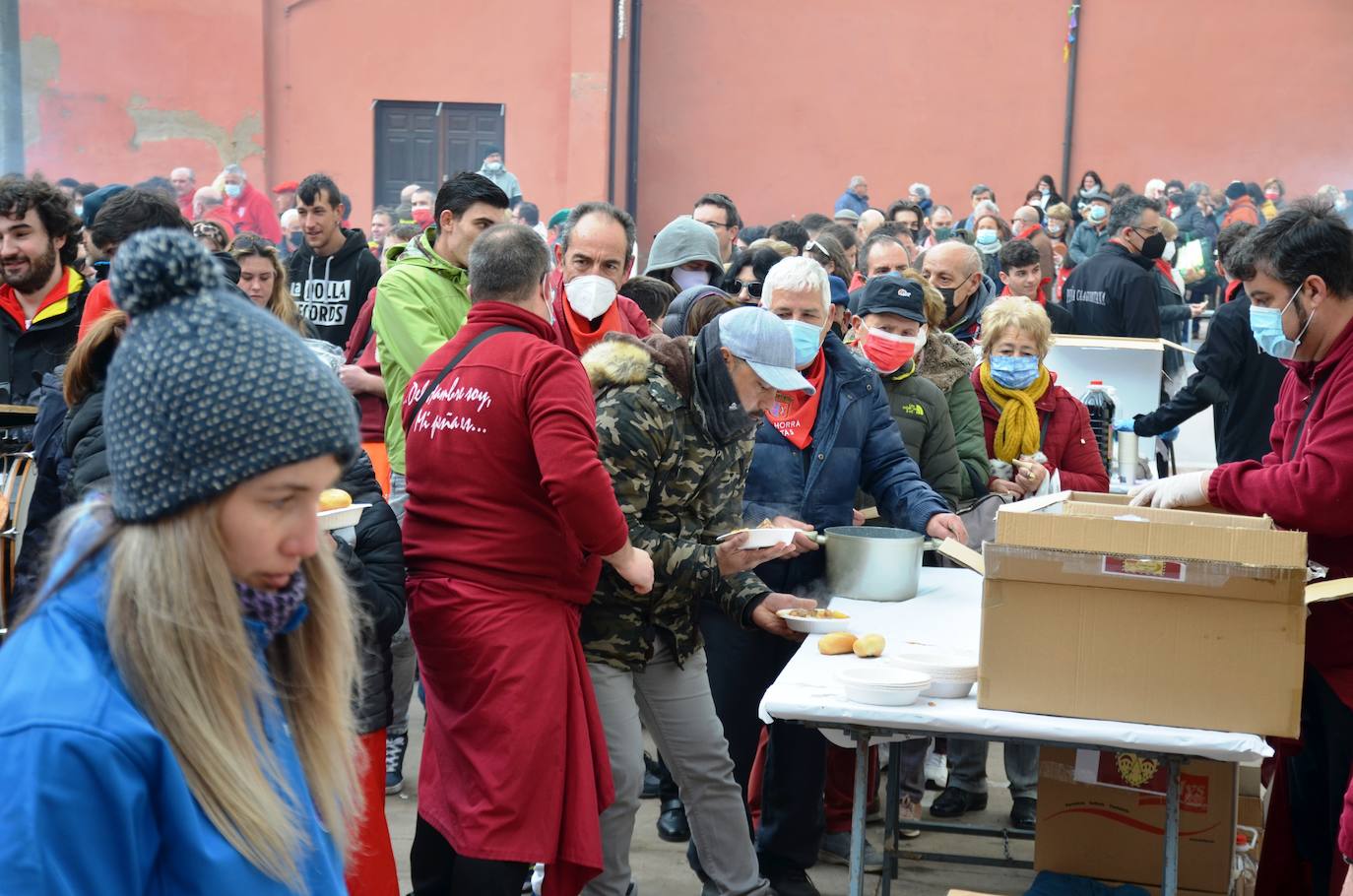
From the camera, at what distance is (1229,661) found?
105 inches

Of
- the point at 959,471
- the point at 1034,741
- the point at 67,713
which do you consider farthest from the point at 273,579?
the point at 959,471

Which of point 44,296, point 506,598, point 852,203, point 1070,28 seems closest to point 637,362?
point 506,598

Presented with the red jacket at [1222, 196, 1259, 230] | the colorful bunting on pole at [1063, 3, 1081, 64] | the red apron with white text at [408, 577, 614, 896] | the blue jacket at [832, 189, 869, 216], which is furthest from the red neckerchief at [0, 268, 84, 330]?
the colorful bunting on pole at [1063, 3, 1081, 64]

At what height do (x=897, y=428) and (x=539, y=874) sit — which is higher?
(x=897, y=428)

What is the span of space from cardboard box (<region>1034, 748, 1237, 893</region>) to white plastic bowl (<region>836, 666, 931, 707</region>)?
89 centimetres

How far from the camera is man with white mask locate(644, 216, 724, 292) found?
555 cm

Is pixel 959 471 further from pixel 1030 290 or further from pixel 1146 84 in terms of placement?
pixel 1146 84

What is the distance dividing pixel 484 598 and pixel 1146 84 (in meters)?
19.4

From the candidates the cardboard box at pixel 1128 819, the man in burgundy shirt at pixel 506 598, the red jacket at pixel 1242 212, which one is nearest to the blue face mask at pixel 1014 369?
the cardboard box at pixel 1128 819

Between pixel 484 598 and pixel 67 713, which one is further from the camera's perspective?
pixel 484 598

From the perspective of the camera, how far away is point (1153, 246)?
7840mm

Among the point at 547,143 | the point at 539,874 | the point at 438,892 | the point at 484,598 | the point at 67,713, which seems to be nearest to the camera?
the point at 67,713

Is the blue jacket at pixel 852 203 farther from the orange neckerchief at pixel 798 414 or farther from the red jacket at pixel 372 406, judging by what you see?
the orange neckerchief at pixel 798 414

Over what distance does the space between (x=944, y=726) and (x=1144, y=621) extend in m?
0.47
